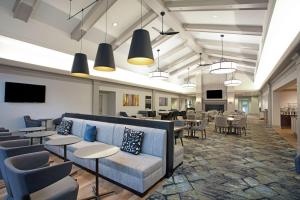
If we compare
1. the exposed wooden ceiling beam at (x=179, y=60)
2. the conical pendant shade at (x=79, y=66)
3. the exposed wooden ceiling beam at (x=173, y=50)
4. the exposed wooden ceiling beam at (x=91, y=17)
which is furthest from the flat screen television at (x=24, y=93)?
the exposed wooden ceiling beam at (x=179, y=60)

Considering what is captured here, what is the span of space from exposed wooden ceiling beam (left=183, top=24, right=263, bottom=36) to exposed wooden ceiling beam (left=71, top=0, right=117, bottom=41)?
3418mm

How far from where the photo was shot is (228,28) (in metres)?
5.91

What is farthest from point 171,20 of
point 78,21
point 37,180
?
point 37,180

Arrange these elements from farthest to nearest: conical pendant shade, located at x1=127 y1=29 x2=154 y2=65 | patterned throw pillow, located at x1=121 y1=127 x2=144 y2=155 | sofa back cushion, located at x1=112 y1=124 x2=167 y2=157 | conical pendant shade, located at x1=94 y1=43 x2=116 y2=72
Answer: conical pendant shade, located at x1=94 y1=43 x2=116 y2=72
patterned throw pillow, located at x1=121 y1=127 x2=144 y2=155
sofa back cushion, located at x1=112 y1=124 x2=167 y2=157
conical pendant shade, located at x1=127 y1=29 x2=154 y2=65

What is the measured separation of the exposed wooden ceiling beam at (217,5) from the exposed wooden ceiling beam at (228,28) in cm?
138

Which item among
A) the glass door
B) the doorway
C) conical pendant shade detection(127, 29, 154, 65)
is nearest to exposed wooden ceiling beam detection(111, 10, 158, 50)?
the doorway

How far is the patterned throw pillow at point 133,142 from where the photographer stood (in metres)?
3.16

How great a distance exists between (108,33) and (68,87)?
2933 millimetres

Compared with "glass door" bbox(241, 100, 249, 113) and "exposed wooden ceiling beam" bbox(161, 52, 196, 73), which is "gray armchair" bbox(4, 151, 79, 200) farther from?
"glass door" bbox(241, 100, 249, 113)

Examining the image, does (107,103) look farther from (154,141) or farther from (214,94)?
(214,94)

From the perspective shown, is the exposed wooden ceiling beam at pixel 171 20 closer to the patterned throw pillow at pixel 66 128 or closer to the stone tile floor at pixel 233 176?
the patterned throw pillow at pixel 66 128

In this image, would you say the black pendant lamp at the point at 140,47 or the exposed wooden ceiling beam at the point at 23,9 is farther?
the exposed wooden ceiling beam at the point at 23,9

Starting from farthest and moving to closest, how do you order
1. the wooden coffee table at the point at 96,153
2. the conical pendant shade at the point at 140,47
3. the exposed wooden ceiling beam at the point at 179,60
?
the exposed wooden ceiling beam at the point at 179,60, the conical pendant shade at the point at 140,47, the wooden coffee table at the point at 96,153

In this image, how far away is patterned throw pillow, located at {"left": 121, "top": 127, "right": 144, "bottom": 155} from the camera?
3156 mm
